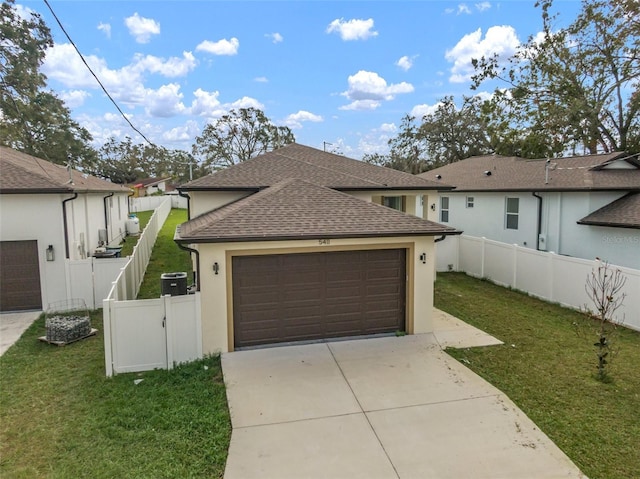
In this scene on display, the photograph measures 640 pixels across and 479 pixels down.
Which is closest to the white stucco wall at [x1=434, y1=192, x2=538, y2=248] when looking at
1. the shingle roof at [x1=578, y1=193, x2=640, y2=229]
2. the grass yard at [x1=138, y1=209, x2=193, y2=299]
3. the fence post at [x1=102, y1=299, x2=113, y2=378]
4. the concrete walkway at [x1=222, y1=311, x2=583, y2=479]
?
the shingle roof at [x1=578, y1=193, x2=640, y2=229]

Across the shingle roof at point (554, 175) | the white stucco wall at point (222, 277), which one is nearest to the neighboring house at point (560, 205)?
the shingle roof at point (554, 175)

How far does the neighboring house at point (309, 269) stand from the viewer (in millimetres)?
7961

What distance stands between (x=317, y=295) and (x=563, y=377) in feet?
15.5

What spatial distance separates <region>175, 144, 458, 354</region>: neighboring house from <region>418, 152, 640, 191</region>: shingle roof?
8.65 meters

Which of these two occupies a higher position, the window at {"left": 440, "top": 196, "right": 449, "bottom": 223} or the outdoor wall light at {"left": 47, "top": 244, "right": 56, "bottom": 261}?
the window at {"left": 440, "top": 196, "right": 449, "bottom": 223}

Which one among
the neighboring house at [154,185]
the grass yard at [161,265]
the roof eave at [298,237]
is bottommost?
the grass yard at [161,265]

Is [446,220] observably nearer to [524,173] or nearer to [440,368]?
[524,173]

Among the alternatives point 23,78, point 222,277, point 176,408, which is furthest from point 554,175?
point 23,78

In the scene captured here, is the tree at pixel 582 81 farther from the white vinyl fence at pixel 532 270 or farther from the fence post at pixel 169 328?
the fence post at pixel 169 328

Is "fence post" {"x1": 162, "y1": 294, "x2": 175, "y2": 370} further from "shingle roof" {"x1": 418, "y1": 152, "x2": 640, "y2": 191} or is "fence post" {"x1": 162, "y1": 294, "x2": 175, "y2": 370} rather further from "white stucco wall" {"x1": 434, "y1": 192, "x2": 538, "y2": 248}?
"shingle roof" {"x1": 418, "y1": 152, "x2": 640, "y2": 191}

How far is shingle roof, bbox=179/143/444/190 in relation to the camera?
12.8m

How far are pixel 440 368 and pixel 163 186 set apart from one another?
7774 centimetres

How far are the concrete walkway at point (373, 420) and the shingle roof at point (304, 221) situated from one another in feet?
7.71

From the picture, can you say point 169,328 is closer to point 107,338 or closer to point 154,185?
point 107,338
